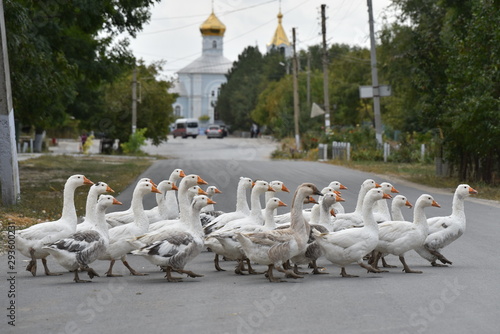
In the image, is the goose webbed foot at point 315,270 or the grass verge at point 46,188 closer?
the goose webbed foot at point 315,270

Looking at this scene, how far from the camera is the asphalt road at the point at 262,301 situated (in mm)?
8258

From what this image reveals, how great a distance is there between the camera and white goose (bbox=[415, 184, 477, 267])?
1251cm

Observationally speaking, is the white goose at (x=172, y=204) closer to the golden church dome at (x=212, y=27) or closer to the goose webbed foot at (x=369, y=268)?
the goose webbed foot at (x=369, y=268)

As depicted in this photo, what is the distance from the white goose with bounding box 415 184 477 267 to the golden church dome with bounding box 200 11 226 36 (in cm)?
16442

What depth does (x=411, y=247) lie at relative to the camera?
12039mm

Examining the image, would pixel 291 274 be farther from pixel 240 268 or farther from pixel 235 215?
pixel 235 215

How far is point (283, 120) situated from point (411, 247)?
64478 mm

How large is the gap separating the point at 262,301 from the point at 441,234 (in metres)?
4.01

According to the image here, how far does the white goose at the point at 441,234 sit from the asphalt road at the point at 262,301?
22 centimetres

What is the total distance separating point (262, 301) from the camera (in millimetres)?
9523

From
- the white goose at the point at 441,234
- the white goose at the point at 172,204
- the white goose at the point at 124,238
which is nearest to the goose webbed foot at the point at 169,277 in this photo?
the white goose at the point at 124,238

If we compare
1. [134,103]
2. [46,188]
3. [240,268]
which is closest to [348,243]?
[240,268]

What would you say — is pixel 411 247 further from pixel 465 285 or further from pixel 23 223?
pixel 23 223

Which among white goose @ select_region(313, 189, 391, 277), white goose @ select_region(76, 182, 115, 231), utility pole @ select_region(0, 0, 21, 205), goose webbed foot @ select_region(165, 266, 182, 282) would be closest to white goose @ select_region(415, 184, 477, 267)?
white goose @ select_region(313, 189, 391, 277)
